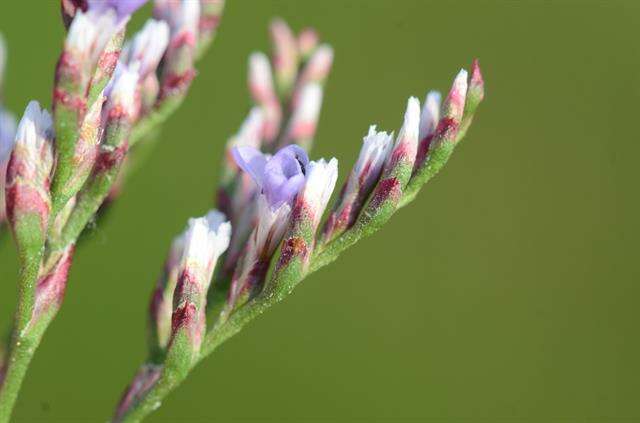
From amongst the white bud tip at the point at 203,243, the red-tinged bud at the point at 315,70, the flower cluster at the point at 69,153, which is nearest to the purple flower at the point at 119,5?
the flower cluster at the point at 69,153

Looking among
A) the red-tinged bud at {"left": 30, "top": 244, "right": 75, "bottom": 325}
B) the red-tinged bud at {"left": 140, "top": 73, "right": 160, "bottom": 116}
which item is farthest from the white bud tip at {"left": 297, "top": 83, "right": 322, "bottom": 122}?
the red-tinged bud at {"left": 30, "top": 244, "right": 75, "bottom": 325}

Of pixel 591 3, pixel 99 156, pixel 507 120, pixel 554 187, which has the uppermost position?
pixel 591 3

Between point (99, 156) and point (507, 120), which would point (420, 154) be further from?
point (507, 120)

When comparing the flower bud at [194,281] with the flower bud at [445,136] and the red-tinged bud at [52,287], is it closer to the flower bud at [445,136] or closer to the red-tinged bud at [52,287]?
the red-tinged bud at [52,287]

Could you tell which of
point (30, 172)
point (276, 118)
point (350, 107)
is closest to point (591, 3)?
point (350, 107)

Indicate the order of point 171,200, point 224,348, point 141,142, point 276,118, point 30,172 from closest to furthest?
point 30,172
point 141,142
point 276,118
point 224,348
point 171,200

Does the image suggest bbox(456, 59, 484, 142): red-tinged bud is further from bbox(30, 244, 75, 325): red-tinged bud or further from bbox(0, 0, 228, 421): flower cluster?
bbox(30, 244, 75, 325): red-tinged bud
